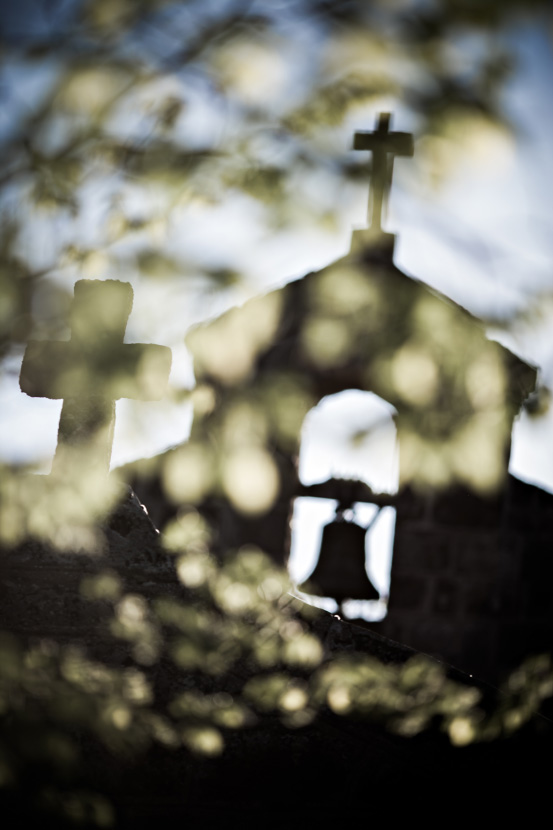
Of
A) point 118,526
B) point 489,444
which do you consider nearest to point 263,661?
point 118,526

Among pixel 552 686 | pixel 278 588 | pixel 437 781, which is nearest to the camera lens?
pixel 437 781

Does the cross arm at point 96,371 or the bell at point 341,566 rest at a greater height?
the cross arm at point 96,371

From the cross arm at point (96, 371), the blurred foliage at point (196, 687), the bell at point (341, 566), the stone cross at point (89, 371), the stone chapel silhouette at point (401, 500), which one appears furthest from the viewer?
the bell at point (341, 566)

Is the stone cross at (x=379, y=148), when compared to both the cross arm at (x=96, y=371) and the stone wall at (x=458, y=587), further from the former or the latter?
the cross arm at (x=96, y=371)

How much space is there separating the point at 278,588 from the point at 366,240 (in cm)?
260

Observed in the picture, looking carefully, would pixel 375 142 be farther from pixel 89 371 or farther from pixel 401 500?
pixel 89 371

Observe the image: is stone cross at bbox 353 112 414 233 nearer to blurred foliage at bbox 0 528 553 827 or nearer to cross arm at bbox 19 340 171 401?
cross arm at bbox 19 340 171 401

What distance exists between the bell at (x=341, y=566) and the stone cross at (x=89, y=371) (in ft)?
7.30

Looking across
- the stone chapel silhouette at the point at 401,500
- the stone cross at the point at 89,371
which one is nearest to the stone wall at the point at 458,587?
the stone chapel silhouette at the point at 401,500

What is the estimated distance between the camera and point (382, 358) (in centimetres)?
402

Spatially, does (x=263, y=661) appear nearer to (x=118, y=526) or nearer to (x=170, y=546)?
(x=170, y=546)

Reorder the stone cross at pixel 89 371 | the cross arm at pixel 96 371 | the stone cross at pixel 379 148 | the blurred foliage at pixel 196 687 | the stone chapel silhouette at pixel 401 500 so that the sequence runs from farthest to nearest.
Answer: the stone cross at pixel 379 148
the stone chapel silhouette at pixel 401 500
the stone cross at pixel 89 371
the cross arm at pixel 96 371
the blurred foliage at pixel 196 687

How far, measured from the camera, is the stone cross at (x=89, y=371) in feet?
7.91

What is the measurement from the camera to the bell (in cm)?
445
